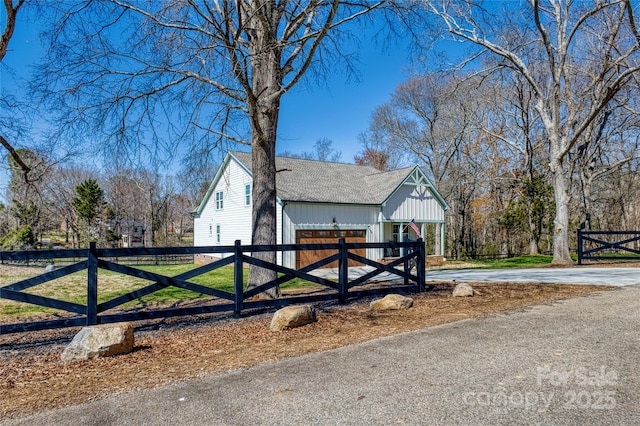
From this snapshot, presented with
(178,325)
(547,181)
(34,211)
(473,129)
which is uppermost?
(473,129)

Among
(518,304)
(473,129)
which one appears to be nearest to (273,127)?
(518,304)

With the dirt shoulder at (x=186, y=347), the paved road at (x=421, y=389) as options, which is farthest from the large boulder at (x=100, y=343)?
the paved road at (x=421, y=389)

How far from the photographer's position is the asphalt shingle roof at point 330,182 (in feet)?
69.0

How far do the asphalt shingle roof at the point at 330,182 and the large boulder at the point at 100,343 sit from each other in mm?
14317

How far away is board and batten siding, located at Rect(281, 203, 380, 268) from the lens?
19.7m

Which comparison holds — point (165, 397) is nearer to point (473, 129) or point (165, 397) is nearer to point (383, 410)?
point (383, 410)

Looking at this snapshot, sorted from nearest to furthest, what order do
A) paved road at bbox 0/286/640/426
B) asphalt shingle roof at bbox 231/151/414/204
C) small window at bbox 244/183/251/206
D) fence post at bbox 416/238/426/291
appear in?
paved road at bbox 0/286/640/426
fence post at bbox 416/238/426/291
asphalt shingle roof at bbox 231/151/414/204
small window at bbox 244/183/251/206

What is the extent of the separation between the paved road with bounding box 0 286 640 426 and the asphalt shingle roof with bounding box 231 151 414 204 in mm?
15005

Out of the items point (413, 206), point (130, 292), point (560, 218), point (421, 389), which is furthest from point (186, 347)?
point (413, 206)

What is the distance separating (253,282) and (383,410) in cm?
646

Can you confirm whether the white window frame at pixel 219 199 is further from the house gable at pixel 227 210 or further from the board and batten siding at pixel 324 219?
the board and batten siding at pixel 324 219

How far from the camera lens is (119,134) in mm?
8656

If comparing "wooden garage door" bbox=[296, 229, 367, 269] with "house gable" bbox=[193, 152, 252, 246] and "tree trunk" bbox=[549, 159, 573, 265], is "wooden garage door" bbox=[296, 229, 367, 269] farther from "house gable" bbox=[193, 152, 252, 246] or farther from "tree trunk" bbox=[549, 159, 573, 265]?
"tree trunk" bbox=[549, 159, 573, 265]

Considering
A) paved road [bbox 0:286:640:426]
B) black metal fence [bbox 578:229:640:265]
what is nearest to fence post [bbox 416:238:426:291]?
paved road [bbox 0:286:640:426]
